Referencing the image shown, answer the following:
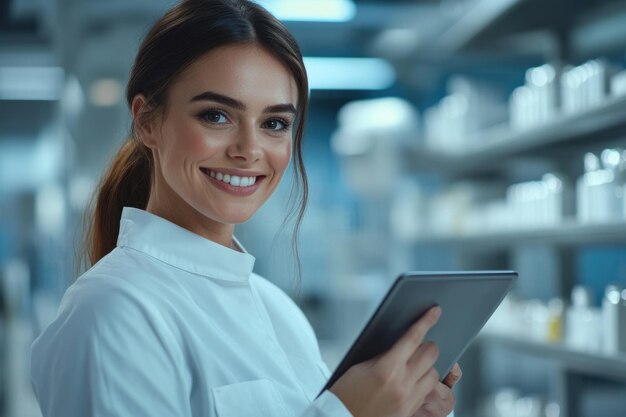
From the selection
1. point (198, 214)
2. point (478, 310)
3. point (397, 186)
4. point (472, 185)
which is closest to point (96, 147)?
point (397, 186)

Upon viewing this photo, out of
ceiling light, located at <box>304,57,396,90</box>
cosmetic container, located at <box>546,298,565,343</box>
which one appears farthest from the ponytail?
ceiling light, located at <box>304,57,396,90</box>

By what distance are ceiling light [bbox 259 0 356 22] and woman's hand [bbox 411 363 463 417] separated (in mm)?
4265

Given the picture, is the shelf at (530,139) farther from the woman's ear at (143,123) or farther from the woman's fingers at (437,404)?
the woman's ear at (143,123)

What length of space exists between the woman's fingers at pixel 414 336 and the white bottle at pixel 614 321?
1449 mm

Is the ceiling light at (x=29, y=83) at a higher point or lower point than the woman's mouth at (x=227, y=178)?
higher

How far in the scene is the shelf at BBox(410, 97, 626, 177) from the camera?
8.37ft

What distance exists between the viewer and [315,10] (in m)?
5.61

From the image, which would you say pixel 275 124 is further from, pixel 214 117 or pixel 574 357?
pixel 574 357

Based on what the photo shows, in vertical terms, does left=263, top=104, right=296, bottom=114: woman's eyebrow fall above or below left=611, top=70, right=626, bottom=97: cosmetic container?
below

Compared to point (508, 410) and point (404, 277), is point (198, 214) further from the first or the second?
point (508, 410)

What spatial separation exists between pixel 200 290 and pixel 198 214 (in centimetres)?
15

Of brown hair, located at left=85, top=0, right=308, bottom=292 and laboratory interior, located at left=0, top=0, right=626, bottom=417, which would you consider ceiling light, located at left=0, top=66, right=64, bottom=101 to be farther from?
brown hair, located at left=85, top=0, right=308, bottom=292

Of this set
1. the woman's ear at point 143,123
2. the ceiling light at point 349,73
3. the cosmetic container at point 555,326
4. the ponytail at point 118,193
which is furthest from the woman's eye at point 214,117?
the ceiling light at point 349,73

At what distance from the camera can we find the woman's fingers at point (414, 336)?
1145mm
